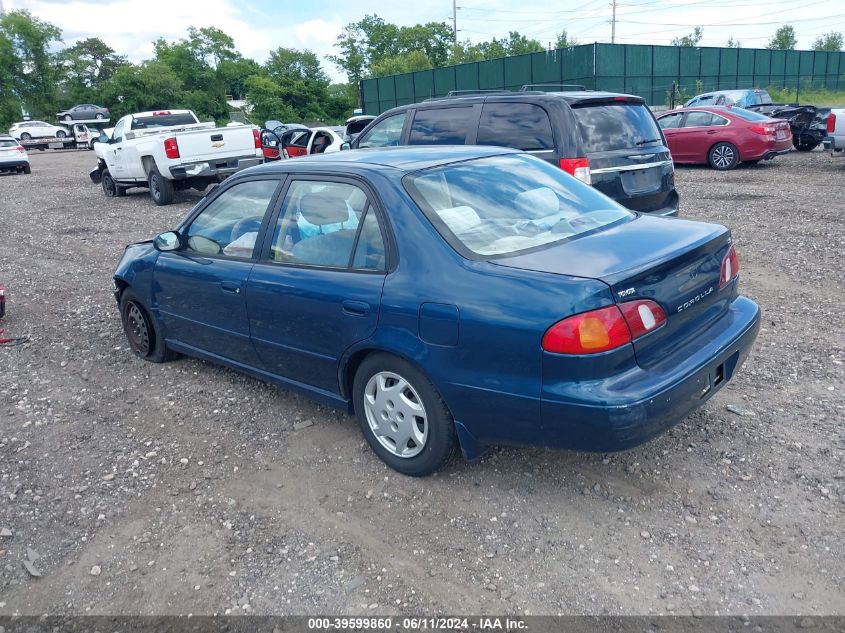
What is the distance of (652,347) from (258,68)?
79.8 m

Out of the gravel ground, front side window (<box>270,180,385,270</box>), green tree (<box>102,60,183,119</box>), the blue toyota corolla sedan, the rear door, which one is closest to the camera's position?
the gravel ground

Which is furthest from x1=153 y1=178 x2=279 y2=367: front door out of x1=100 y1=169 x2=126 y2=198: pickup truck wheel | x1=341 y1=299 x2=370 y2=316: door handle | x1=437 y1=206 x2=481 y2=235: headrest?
x1=100 y1=169 x2=126 y2=198: pickup truck wheel

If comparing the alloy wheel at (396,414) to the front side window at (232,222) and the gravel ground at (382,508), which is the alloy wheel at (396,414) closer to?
the gravel ground at (382,508)

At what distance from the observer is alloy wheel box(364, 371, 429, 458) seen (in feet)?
12.1

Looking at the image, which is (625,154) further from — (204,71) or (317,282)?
(204,71)

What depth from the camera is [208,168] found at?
1441 cm

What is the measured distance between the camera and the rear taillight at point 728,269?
386 cm

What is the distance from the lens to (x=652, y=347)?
10.8 feet

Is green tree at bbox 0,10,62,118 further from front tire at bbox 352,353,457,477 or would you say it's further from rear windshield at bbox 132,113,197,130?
front tire at bbox 352,353,457,477

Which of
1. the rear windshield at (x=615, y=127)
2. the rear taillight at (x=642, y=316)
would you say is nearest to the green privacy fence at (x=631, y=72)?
the rear windshield at (x=615, y=127)

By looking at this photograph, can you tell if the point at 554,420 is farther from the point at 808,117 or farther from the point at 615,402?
the point at 808,117

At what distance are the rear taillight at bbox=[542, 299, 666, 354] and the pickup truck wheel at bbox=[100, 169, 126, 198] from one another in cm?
1620

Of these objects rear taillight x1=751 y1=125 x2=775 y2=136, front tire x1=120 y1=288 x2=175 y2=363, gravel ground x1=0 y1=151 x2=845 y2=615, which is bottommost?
Answer: gravel ground x1=0 y1=151 x2=845 y2=615

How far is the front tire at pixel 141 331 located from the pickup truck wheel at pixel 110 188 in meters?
12.5
